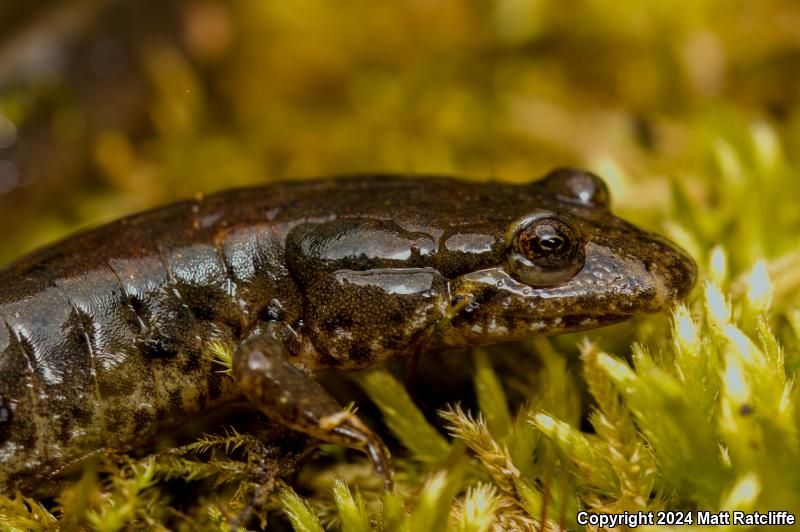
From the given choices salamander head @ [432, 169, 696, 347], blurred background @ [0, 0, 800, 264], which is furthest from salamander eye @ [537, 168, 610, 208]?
blurred background @ [0, 0, 800, 264]

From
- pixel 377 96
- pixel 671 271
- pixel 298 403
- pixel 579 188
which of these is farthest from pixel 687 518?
pixel 377 96

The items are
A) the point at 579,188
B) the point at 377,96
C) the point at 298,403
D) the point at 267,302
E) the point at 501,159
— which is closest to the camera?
the point at 298,403

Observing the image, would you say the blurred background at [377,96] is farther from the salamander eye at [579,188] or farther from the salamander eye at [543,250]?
the salamander eye at [543,250]

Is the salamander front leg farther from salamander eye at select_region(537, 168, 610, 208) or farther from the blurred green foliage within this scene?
salamander eye at select_region(537, 168, 610, 208)

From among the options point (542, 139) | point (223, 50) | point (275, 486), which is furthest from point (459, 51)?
point (275, 486)

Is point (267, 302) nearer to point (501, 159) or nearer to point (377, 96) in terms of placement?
point (501, 159)

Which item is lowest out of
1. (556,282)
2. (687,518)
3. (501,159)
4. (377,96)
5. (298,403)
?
(687,518)

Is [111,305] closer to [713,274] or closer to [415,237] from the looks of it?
[415,237]
